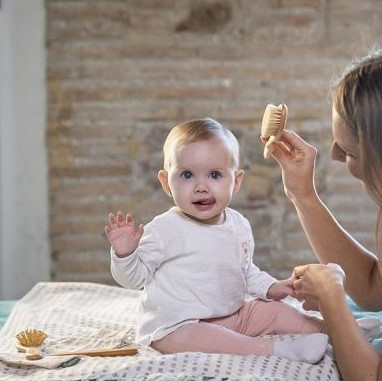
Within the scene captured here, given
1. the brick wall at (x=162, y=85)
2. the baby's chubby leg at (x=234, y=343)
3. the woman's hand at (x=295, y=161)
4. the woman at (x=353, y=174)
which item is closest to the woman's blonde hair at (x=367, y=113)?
the woman at (x=353, y=174)

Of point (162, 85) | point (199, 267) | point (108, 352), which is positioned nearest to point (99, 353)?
point (108, 352)

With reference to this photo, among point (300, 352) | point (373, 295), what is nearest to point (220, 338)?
point (300, 352)

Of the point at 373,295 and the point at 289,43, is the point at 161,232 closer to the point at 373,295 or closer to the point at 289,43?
the point at 373,295

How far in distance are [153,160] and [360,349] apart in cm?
191

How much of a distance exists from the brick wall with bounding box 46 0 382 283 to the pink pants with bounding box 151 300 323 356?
1.65 m

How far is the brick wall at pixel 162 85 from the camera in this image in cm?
319

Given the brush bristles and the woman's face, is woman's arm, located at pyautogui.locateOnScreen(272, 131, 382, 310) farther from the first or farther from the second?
the brush bristles

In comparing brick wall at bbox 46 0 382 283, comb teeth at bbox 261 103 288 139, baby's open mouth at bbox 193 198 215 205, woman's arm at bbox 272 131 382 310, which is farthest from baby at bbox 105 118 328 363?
brick wall at bbox 46 0 382 283

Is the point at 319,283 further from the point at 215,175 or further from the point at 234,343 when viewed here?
the point at 215,175

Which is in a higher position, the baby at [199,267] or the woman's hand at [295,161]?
the woman's hand at [295,161]

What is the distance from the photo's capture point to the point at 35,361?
1507 millimetres

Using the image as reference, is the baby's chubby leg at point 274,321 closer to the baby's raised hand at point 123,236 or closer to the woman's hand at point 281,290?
the woman's hand at point 281,290

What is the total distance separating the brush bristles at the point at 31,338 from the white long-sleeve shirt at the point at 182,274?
0.61 ft

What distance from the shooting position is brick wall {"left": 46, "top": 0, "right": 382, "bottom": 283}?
3191mm
